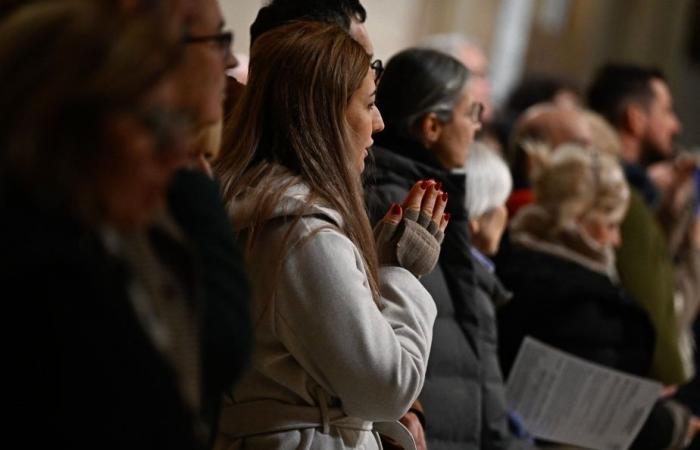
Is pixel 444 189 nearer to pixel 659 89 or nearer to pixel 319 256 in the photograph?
pixel 319 256

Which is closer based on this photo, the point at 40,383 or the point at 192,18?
the point at 40,383

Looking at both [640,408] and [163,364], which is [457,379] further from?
[163,364]

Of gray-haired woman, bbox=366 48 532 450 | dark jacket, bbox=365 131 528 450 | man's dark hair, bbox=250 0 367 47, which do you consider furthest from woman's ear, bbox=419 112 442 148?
man's dark hair, bbox=250 0 367 47

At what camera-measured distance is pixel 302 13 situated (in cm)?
304

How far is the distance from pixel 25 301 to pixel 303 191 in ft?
3.47

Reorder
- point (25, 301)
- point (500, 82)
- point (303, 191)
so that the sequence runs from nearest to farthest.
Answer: point (25, 301), point (303, 191), point (500, 82)

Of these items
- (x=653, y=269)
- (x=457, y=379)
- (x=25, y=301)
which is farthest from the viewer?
(x=653, y=269)

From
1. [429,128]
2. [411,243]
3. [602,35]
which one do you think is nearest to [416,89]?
[429,128]

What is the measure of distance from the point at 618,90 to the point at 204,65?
5613 mm

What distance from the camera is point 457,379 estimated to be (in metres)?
3.39

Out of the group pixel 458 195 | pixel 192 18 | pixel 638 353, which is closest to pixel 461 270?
pixel 458 195

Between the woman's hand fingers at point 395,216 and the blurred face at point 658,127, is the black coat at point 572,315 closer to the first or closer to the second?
the woman's hand fingers at point 395,216

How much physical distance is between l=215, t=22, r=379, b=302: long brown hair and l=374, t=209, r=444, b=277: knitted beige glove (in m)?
0.06

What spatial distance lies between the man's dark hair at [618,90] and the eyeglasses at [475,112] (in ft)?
11.9
